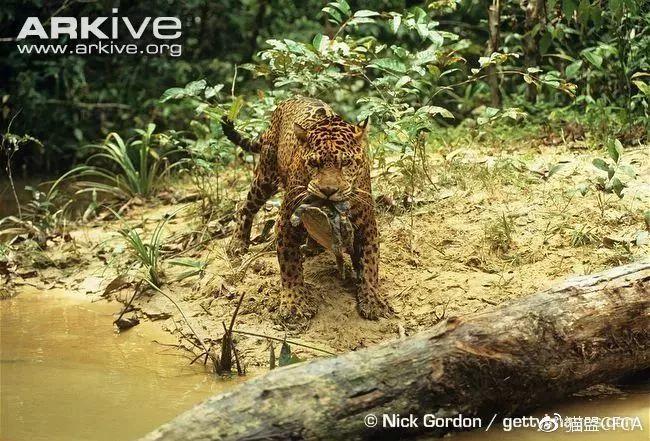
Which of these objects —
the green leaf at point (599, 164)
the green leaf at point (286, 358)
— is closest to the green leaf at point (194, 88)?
the green leaf at point (286, 358)

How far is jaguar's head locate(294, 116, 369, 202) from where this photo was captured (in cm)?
589

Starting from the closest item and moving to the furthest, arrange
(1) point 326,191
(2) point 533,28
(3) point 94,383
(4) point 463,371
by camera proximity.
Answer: (4) point 463,371 → (3) point 94,383 → (1) point 326,191 → (2) point 533,28

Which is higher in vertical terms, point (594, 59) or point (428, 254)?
point (594, 59)

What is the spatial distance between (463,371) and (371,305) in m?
1.84

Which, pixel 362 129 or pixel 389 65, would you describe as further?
pixel 389 65

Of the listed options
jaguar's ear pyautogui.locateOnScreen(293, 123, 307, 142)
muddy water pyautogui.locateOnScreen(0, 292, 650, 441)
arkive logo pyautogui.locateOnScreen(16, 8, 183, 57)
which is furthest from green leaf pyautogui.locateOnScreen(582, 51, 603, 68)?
arkive logo pyautogui.locateOnScreen(16, 8, 183, 57)

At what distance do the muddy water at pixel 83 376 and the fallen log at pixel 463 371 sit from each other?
3.17ft

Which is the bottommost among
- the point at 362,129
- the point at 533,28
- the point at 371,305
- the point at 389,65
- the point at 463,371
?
the point at 371,305

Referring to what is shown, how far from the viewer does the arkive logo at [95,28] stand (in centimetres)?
Result: 1082

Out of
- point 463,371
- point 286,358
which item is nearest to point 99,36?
point 286,358

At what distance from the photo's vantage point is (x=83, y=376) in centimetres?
567

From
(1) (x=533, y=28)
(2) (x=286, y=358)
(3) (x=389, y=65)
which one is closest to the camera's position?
(2) (x=286, y=358)

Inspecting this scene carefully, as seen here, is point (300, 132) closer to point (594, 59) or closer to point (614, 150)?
point (614, 150)

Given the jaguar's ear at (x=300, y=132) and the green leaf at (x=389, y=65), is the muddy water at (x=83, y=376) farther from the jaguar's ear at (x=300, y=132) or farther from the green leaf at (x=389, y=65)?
the green leaf at (x=389, y=65)
